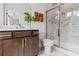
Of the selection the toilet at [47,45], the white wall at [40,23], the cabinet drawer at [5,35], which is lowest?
the toilet at [47,45]

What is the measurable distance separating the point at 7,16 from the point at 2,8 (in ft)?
0.62

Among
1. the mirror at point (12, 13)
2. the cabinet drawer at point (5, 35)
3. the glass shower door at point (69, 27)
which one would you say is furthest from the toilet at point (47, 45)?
the cabinet drawer at point (5, 35)

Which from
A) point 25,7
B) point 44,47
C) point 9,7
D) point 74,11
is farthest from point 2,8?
point 74,11

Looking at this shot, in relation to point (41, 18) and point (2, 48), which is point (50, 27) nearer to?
point (41, 18)

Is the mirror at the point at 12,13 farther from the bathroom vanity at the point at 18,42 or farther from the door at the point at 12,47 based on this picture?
the door at the point at 12,47

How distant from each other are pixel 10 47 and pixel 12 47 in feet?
0.13

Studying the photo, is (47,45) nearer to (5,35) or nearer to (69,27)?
(69,27)

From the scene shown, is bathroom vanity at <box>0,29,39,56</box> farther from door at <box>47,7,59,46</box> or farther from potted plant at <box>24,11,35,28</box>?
door at <box>47,7,59,46</box>

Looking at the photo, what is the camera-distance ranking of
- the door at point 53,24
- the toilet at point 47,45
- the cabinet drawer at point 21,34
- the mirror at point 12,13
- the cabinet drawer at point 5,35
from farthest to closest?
1. the door at point 53,24
2. the toilet at point 47,45
3. the mirror at point 12,13
4. the cabinet drawer at point 21,34
5. the cabinet drawer at point 5,35

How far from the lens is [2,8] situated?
259 centimetres

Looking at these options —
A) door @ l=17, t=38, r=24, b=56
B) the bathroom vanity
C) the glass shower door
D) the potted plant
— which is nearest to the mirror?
the potted plant

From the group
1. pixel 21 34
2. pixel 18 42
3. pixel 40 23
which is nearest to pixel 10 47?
pixel 18 42

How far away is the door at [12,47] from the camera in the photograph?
2.06 meters

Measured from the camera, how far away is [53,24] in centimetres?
336
